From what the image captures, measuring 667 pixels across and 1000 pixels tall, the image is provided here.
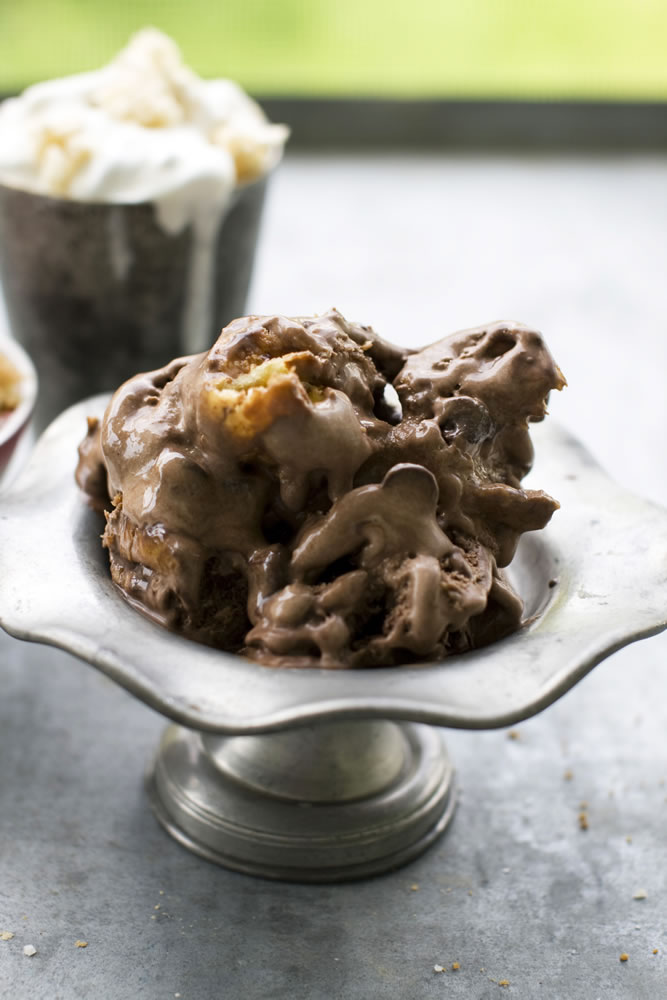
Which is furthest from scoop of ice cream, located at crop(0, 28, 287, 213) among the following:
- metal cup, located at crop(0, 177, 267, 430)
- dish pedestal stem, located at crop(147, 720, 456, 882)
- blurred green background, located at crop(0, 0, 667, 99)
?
blurred green background, located at crop(0, 0, 667, 99)

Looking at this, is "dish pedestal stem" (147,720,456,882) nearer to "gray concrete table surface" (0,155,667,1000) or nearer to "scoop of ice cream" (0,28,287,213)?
"gray concrete table surface" (0,155,667,1000)

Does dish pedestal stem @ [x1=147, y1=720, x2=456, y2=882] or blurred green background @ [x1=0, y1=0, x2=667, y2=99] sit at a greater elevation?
blurred green background @ [x1=0, y1=0, x2=667, y2=99]

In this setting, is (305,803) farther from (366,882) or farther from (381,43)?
(381,43)

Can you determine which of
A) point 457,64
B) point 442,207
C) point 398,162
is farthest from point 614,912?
point 457,64

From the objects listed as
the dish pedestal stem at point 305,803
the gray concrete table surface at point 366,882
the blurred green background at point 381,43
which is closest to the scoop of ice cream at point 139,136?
the gray concrete table surface at point 366,882

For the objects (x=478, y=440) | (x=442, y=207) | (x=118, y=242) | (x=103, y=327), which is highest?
(x=478, y=440)

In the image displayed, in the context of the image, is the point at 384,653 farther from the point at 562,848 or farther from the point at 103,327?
the point at 103,327
